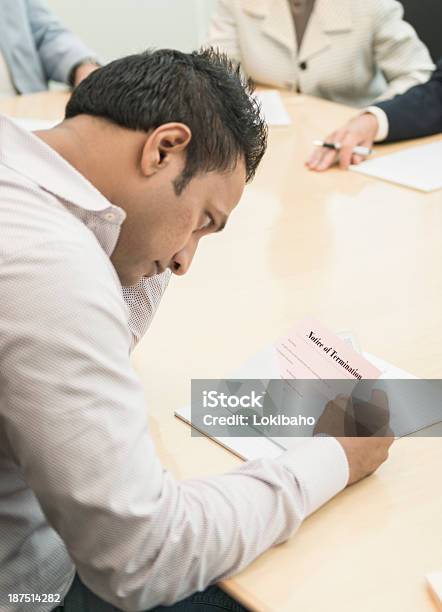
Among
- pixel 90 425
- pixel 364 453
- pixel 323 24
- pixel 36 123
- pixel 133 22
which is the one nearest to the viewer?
pixel 90 425

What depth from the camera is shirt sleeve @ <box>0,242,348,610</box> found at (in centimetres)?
67

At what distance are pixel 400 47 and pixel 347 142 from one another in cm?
67

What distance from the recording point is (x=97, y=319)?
2.27 feet

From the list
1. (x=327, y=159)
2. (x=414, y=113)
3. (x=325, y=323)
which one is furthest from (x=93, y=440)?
(x=414, y=113)

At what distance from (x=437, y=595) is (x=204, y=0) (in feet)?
12.8

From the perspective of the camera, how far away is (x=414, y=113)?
82.3 inches

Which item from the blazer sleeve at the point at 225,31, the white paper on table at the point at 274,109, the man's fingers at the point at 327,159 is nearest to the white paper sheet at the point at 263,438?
the man's fingers at the point at 327,159

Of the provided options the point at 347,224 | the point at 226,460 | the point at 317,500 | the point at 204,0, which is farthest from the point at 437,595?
the point at 204,0

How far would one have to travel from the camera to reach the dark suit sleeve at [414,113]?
6.74 feet

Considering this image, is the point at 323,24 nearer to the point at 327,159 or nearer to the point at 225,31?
the point at 225,31

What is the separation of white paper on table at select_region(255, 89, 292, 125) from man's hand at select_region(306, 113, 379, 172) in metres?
Answer: 0.26

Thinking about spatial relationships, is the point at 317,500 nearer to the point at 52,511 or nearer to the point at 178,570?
the point at 178,570

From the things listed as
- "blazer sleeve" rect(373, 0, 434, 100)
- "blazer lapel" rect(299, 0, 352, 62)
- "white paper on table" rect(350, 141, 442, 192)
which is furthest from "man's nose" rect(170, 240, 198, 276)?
"blazer lapel" rect(299, 0, 352, 62)

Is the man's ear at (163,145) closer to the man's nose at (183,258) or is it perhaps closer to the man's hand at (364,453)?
the man's nose at (183,258)
